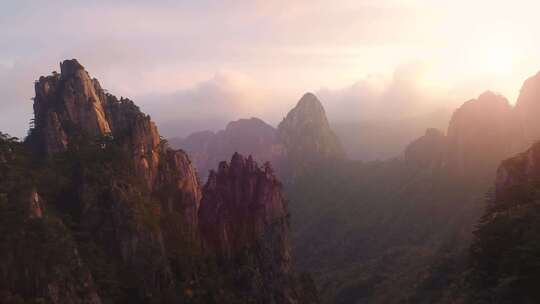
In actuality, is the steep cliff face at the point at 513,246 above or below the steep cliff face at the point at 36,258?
below

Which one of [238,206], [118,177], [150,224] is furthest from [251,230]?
[118,177]

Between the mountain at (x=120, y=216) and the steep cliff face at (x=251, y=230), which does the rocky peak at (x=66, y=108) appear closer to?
the mountain at (x=120, y=216)

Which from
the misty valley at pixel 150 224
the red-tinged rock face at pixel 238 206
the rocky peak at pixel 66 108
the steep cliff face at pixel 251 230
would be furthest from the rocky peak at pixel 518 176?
the rocky peak at pixel 66 108

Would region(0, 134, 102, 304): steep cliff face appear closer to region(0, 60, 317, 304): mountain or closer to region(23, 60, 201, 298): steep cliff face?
region(0, 60, 317, 304): mountain

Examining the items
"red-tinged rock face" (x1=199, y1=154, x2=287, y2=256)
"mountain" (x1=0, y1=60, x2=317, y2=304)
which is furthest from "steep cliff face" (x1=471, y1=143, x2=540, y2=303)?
"red-tinged rock face" (x1=199, y1=154, x2=287, y2=256)

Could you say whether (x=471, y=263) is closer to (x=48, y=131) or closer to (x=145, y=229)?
(x=145, y=229)

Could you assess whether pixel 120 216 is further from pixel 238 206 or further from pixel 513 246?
pixel 513 246
